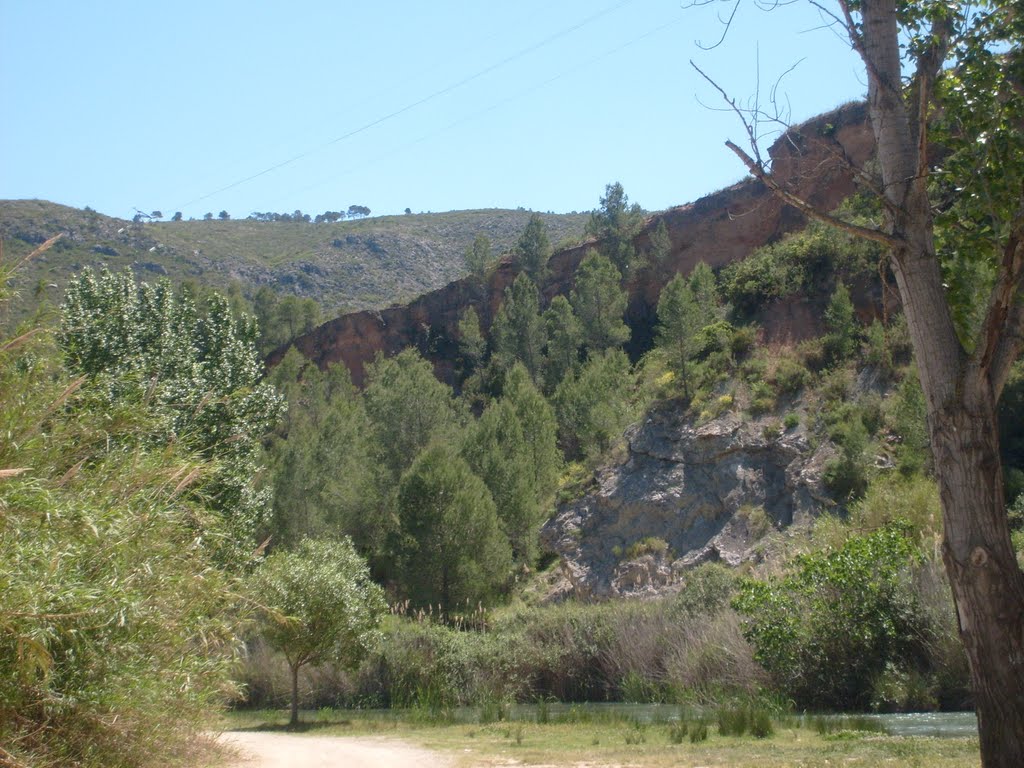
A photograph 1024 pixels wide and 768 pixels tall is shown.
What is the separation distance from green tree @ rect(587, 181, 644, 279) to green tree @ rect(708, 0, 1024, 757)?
63.7 m

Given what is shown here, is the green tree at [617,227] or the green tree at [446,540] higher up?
the green tree at [617,227]

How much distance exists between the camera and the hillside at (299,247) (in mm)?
96938

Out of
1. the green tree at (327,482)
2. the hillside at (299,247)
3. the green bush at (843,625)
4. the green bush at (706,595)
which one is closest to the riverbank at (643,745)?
the green bush at (843,625)

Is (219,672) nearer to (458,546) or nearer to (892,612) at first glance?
(892,612)

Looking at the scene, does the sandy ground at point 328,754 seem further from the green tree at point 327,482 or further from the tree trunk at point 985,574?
the green tree at point 327,482

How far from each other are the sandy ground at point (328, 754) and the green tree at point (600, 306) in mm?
47982

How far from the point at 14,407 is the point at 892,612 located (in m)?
16.2

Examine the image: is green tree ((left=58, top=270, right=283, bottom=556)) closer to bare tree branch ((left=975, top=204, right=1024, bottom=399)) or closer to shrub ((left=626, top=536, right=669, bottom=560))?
shrub ((left=626, top=536, right=669, bottom=560))

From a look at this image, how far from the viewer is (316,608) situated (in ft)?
67.3

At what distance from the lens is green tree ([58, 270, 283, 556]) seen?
2252cm

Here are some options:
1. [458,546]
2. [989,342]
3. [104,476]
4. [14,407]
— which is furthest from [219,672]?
[458,546]

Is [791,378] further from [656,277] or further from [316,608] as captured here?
[656,277]

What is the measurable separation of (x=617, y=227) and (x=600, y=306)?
12.9 meters

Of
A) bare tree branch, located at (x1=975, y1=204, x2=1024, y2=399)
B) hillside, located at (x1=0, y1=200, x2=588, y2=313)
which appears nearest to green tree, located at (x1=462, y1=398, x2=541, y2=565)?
bare tree branch, located at (x1=975, y1=204, x2=1024, y2=399)
